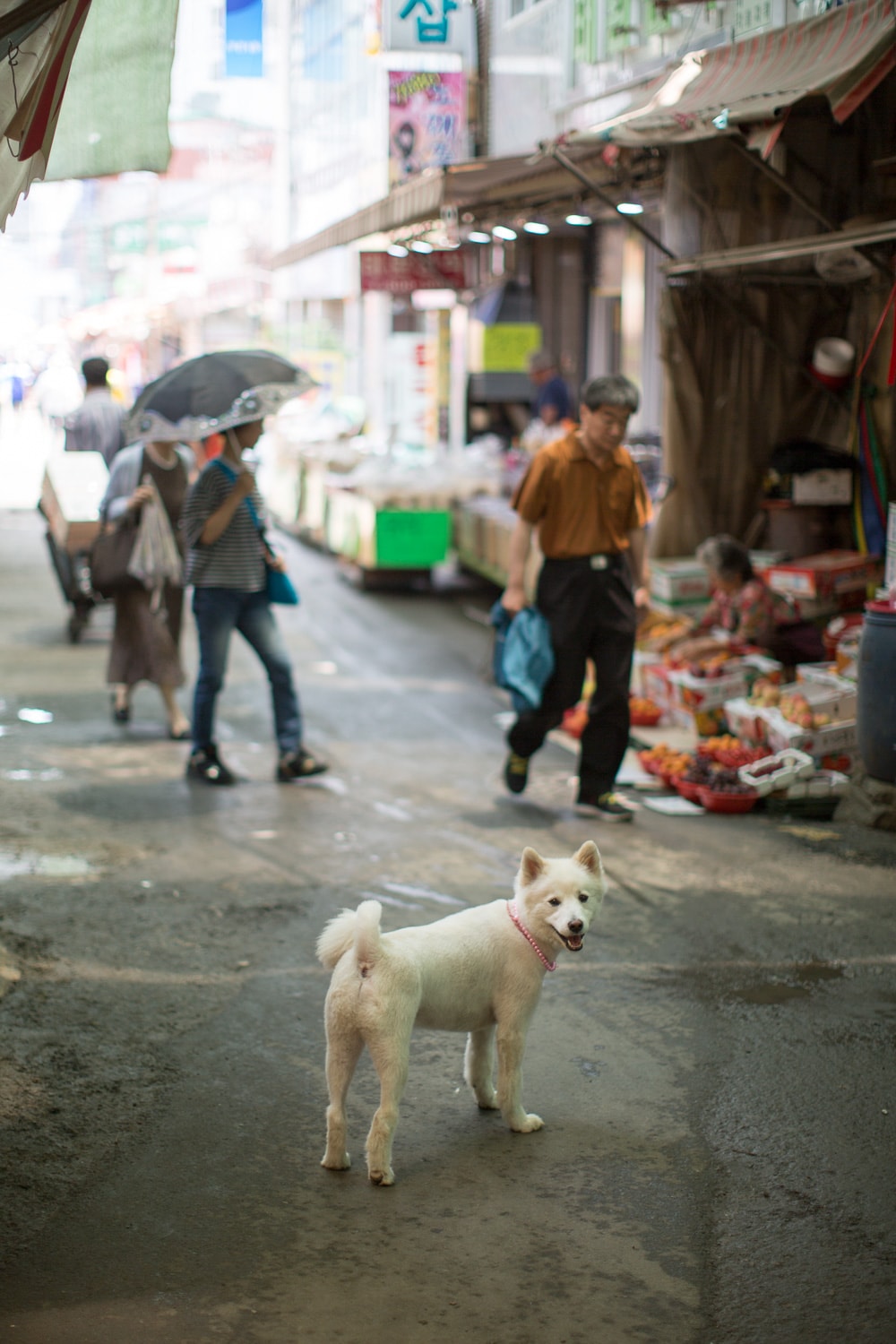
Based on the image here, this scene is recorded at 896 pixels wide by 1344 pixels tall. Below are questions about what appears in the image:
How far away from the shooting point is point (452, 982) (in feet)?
13.4

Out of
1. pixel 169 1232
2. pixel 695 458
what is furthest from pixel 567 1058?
pixel 695 458

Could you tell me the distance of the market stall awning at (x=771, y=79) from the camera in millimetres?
6859

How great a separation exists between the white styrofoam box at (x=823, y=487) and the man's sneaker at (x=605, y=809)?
3.14m

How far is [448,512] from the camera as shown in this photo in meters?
15.9

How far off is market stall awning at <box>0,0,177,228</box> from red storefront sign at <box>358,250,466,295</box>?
41.6 ft

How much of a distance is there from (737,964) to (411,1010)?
2.16 metres

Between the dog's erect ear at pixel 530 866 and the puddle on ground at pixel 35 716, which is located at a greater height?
the dog's erect ear at pixel 530 866

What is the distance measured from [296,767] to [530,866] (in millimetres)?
4367

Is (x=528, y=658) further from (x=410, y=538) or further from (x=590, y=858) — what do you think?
(x=410, y=538)

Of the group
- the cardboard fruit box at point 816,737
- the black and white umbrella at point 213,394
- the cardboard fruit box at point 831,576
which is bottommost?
the cardboard fruit box at point 816,737

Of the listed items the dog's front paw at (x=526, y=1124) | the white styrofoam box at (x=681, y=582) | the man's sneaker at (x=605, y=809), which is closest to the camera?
the dog's front paw at (x=526, y=1124)

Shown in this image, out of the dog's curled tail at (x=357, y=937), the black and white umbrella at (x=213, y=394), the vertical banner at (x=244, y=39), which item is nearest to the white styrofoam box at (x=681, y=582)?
the black and white umbrella at (x=213, y=394)

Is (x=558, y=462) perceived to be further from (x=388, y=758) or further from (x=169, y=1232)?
(x=169, y=1232)

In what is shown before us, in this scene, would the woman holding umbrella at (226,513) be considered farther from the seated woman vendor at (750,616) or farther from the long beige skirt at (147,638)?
the seated woman vendor at (750,616)
